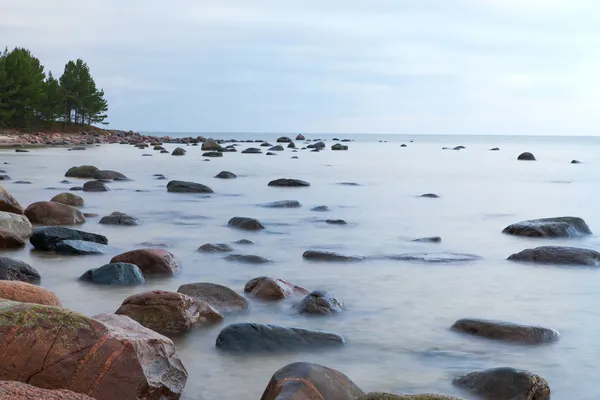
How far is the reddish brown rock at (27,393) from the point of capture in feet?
9.90

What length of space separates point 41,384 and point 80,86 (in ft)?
268

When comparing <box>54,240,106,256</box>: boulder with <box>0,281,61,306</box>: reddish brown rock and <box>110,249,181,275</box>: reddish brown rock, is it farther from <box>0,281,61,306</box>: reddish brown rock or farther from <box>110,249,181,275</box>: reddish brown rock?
<box>0,281,61,306</box>: reddish brown rock

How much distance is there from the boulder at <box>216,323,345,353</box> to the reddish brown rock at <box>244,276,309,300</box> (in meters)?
1.36

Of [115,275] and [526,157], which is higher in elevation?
[526,157]

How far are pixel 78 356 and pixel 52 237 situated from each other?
5.56m

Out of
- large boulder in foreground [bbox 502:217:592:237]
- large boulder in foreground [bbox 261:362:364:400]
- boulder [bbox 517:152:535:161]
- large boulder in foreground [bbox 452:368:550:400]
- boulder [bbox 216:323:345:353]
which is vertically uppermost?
boulder [bbox 517:152:535:161]

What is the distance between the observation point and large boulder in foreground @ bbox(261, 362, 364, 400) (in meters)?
3.82

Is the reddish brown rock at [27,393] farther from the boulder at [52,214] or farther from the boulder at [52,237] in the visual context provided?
the boulder at [52,214]

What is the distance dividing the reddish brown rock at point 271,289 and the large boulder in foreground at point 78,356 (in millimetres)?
2777

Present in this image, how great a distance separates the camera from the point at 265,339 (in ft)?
17.5

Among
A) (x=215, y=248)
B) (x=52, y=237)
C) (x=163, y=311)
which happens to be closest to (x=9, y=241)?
(x=52, y=237)

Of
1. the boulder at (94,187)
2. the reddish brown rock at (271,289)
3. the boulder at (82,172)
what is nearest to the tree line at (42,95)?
the boulder at (82,172)

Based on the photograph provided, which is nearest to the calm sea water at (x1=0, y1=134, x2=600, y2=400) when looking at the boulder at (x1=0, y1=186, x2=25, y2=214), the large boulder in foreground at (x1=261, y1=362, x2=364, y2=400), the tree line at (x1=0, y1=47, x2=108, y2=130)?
the large boulder in foreground at (x1=261, y1=362, x2=364, y2=400)

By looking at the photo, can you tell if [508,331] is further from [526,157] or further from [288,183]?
[526,157]
